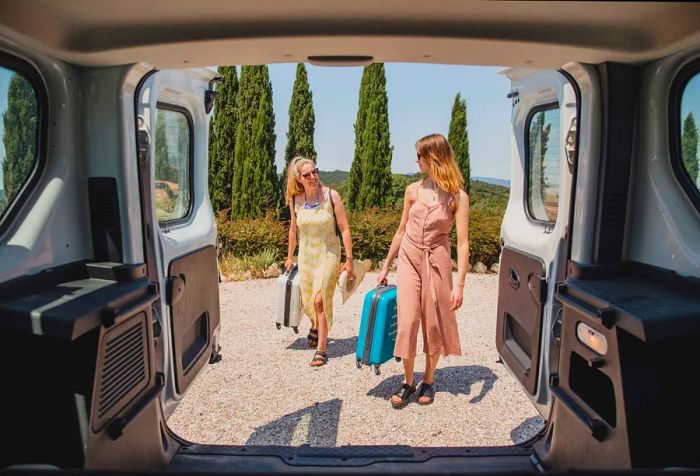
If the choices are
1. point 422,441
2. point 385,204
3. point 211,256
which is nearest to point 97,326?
point 211,256

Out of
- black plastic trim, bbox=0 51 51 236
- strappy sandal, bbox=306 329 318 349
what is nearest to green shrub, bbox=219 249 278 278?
strappy sandal, bbox=306 329 318 349

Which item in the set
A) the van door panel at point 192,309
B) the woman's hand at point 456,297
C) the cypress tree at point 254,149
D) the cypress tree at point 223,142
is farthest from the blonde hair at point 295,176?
the cypress tree at point 223,142

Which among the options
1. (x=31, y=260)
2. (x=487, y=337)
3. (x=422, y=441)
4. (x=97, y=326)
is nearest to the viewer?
(x=97, y=326)

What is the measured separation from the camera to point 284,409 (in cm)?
425

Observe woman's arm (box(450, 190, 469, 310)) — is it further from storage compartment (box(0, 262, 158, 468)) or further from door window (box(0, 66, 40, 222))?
door window (box(0, 66, 40, 222))

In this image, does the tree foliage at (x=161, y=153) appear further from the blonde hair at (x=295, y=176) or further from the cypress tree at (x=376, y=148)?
the cypress tree at (x=376, y=148)

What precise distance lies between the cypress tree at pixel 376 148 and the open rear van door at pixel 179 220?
8.60 metres

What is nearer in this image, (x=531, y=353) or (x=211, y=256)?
(x=531, y=353)

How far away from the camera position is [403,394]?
4.18 meters

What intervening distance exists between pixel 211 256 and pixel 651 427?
3.04 metres

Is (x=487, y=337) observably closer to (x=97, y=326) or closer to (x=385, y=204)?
(x=97, y=326)

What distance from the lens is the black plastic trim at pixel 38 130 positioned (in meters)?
2.24

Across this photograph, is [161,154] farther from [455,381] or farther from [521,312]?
[455,381]

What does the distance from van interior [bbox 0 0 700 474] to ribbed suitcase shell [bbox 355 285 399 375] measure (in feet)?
4.04
